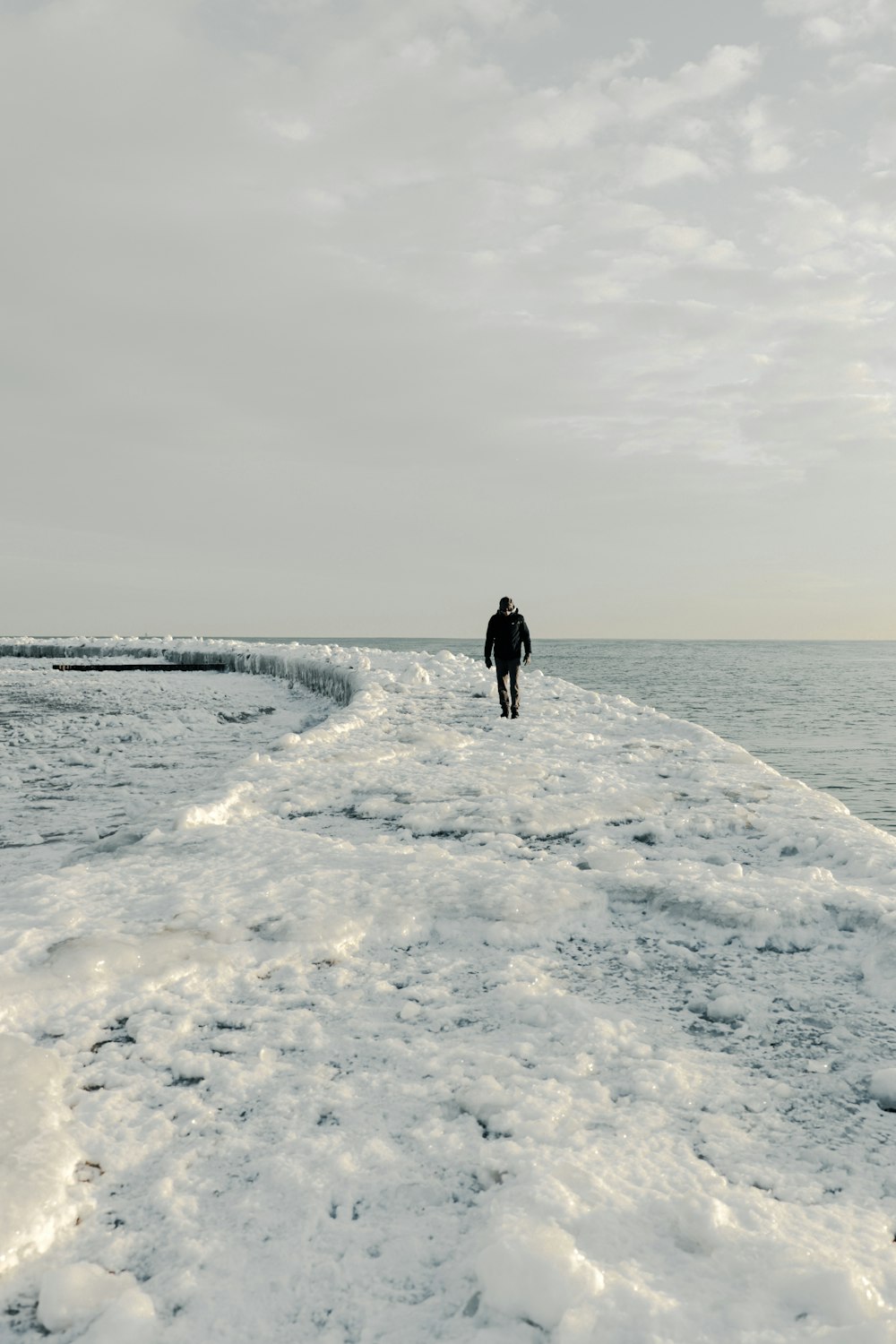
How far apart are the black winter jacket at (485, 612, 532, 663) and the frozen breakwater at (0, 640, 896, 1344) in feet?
20.5

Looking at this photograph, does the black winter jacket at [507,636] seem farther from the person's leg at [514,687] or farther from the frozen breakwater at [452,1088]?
the frozen breakwater at [452,1088]

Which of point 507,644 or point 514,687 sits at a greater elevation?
point 507,644

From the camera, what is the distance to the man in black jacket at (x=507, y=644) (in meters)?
11.8

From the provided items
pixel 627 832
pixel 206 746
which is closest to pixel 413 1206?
pixel 627 832

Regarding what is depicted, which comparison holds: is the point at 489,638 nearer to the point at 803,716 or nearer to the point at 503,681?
the point at 503,681

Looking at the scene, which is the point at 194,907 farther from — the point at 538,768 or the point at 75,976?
the point at 538,768

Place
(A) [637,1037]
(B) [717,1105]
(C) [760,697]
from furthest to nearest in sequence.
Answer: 1. (C) [760,697]
2. (A) [637,1037]
3. (B) [717,1105]

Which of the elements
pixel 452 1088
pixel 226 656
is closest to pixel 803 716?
pixel 226 656

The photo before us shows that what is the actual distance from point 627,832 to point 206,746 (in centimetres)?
621

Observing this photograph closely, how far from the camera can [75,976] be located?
11.0 feet

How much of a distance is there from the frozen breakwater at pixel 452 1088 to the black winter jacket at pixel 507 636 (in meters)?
6.24

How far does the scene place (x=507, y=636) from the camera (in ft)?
38.9

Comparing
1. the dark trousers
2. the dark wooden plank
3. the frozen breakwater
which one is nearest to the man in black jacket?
the dark trousers

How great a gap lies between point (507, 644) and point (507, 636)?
0.43 ft
